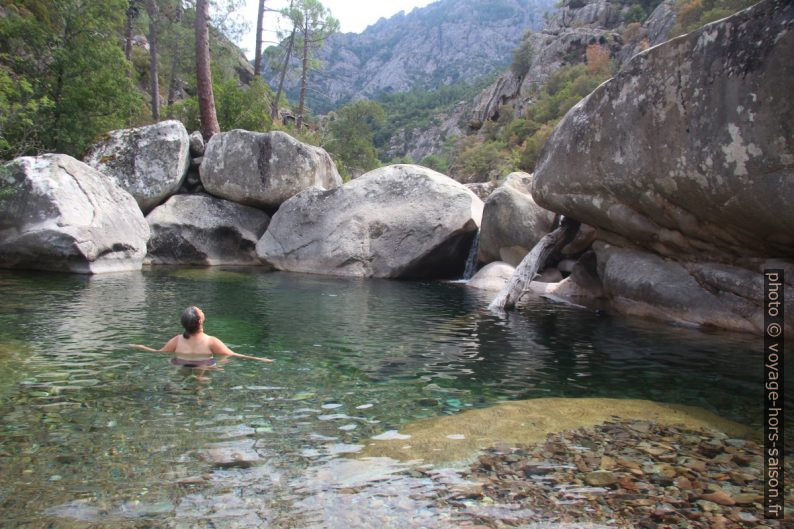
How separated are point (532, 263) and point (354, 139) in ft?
101

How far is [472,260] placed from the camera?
1803 cm

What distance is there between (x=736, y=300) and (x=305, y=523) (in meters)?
9.20

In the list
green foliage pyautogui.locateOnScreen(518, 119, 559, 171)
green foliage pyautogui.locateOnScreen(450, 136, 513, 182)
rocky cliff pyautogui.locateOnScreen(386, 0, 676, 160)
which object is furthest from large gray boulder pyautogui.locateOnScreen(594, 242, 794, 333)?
rocky cliff pyautogui.locateOnScreen(386, 0, 676, 160)

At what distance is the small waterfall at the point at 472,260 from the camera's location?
17.9 meters

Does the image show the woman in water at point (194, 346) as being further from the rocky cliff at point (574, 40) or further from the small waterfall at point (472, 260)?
the rocky cliff at point (574, 40)

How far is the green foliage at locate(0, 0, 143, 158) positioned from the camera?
17.2 metres

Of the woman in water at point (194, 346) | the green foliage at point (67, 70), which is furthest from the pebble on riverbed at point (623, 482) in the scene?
the green foliage at point (67, 70)

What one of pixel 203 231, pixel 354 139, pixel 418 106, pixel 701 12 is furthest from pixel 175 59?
pixel 418 106

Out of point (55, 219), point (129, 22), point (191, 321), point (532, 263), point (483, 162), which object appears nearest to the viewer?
point (191, 321)

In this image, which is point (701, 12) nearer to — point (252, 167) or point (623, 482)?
point (252, 167)

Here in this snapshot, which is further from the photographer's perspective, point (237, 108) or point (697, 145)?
point (237, 108)

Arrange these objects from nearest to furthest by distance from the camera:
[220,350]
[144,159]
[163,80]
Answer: [220,350], [144,159], [163,80]

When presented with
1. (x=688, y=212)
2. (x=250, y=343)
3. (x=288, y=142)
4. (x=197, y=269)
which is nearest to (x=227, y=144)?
(x=288, y=142)

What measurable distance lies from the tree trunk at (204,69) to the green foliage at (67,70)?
2.84m
